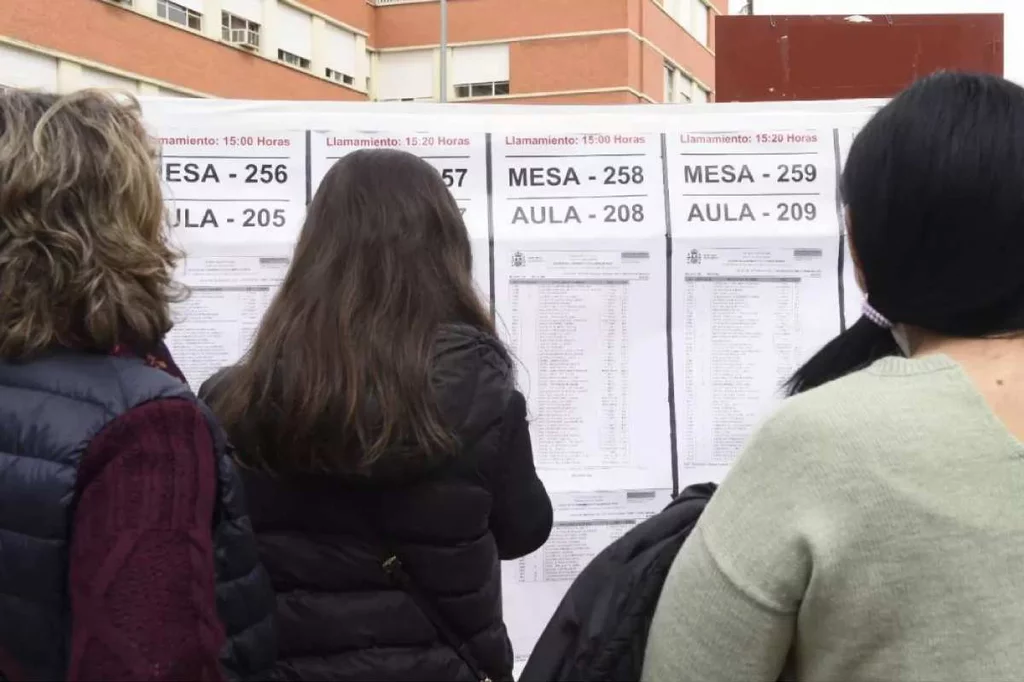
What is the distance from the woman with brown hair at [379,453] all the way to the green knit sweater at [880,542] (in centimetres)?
49

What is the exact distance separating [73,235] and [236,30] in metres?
15.9

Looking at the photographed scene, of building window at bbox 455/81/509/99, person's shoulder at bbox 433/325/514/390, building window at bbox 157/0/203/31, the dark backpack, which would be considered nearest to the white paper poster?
person's shoulder at bbox 433/325/514/390

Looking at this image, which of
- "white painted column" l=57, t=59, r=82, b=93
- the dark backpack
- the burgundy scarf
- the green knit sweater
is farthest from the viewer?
"white painted column" l=57, t=59, r=82, b=93

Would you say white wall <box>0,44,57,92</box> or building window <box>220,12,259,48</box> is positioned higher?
building window <box>220,12,259,48</box>

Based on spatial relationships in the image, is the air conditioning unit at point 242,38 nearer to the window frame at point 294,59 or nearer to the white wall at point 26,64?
the window frame at point 294,59

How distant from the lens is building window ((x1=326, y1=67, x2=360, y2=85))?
1797cm

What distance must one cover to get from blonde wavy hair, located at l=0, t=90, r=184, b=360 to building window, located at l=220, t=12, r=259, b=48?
51.0 ft

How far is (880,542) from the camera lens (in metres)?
0.69

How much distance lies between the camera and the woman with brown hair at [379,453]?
3.71 feet

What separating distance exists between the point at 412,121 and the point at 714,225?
0.64m

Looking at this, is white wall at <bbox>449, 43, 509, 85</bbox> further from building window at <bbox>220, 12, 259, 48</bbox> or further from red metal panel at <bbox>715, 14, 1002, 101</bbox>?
red metal panel at <bbox>715, 14, 1002, 101</bbox>

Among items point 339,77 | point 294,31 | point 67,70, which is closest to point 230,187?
point 67,70

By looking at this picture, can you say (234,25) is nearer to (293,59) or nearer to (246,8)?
(246,8)

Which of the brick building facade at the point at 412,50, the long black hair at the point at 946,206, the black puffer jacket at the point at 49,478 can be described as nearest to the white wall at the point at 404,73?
the brick building facade at the point at 412,50
